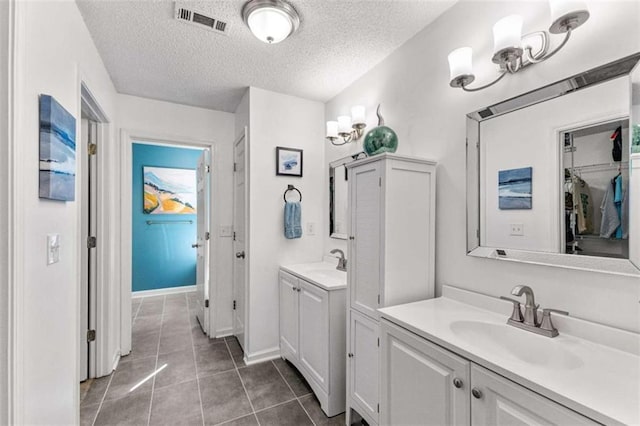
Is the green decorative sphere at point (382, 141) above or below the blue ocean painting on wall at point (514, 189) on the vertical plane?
above

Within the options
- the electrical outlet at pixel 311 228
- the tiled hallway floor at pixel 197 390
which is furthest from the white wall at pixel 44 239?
the electrical outlet at pixel 311 228

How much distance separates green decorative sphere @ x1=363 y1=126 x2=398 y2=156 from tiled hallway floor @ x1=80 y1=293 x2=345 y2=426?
1.73 metres

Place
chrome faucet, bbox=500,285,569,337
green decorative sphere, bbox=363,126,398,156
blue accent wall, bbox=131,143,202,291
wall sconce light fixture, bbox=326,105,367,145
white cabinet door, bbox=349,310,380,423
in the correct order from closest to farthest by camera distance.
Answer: chrome faucet, bbox=500,285,569,337
white cabinet door, bbox=349,310,380,423
green decorative sphere, bbox=363,126,398,156
wall sconce light fixture, bbox=326,105,367,145
blue accent wall, bbox=131,143,202,291

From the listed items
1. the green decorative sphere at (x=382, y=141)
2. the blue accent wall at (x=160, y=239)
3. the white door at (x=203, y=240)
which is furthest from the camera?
the blue accent wall at (x=160, y=239)

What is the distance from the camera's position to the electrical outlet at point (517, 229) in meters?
1.31

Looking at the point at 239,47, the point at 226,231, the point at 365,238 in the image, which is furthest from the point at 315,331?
the point at 239,47

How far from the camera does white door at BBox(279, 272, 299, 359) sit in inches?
91.0

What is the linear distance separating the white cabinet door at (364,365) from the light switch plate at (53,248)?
151 centimetres

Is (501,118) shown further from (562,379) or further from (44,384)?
(44,384)

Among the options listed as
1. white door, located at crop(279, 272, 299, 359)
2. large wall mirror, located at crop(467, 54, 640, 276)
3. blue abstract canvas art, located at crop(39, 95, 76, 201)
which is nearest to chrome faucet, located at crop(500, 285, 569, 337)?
large wall mirror, located at crop(467, 54, 640, 276)

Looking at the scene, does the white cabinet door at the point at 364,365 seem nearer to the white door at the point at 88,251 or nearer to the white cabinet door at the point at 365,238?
the white cabinet door at the point at 365,238

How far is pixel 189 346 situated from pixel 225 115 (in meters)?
2.42

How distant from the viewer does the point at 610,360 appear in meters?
0.93

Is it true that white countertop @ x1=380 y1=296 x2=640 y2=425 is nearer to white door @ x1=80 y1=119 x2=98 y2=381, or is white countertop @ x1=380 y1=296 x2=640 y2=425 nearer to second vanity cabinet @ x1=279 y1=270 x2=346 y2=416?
second vanity cabinet @ x1=279 y1=270 x2=346 y2=416
